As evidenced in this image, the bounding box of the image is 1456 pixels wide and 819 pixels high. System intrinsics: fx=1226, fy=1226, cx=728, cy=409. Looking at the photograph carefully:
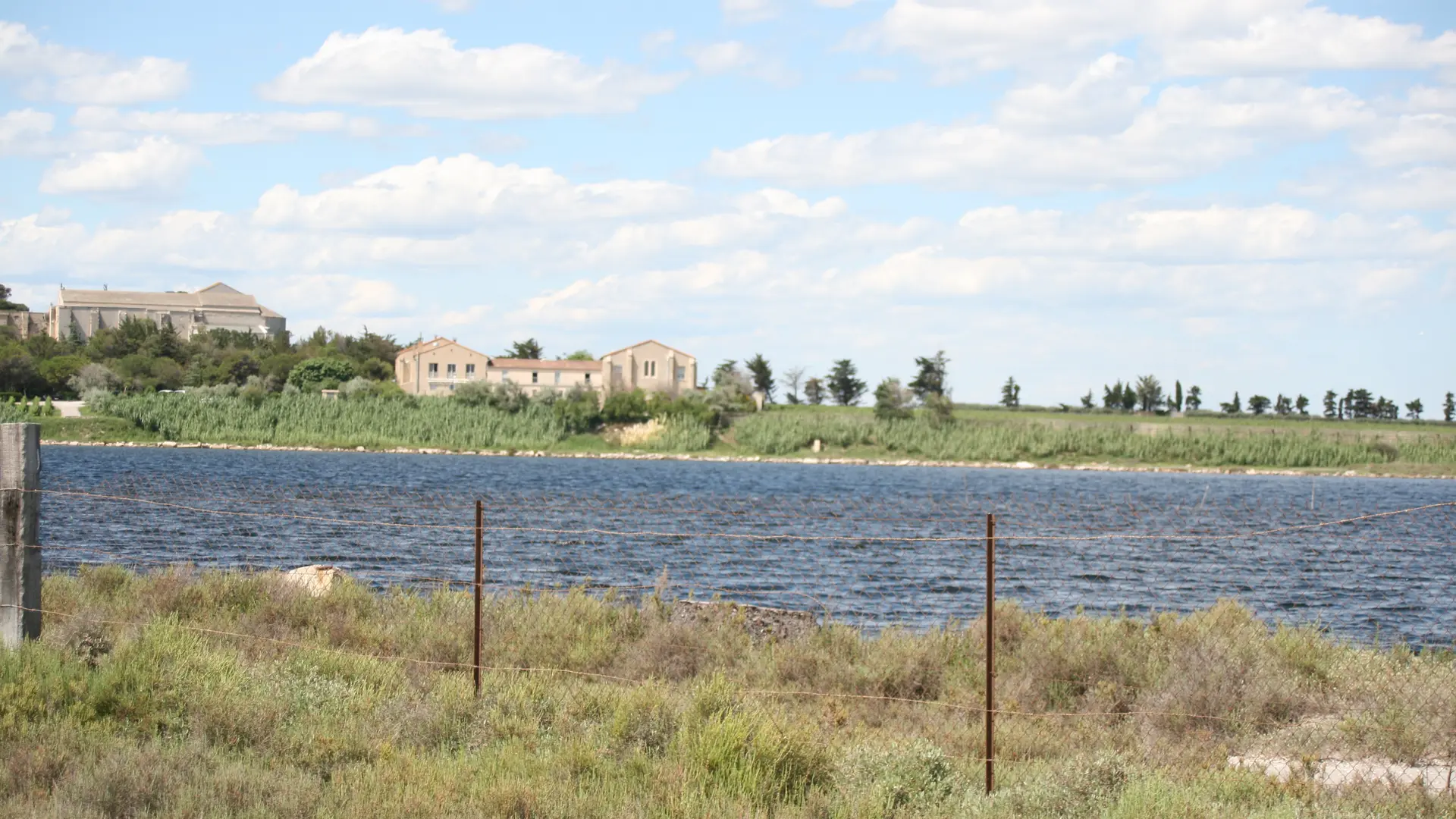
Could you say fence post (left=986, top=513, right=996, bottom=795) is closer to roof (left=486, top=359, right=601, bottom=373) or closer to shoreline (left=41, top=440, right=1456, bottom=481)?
shoreline (left=41, top=440, right=1456, bottom=481)

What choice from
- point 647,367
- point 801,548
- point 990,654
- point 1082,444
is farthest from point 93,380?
point 990,654

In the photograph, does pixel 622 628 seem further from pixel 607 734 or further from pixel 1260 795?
pixel 1260 795

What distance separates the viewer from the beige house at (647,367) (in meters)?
131

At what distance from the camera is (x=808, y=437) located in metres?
115

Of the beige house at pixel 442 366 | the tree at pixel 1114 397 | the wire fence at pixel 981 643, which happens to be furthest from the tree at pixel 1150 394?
the wire fence at pixel 981 643

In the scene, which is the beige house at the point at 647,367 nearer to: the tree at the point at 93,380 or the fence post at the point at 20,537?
the tree at the point at 93,380

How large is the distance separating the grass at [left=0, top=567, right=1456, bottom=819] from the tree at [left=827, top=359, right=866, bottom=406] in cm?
14340

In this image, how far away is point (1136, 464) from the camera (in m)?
108

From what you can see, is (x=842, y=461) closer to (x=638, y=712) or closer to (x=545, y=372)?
(x=545, y=372)

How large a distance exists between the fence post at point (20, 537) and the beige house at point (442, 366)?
119 meters

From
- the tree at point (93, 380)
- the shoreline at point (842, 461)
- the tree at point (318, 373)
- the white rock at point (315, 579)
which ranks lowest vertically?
the shoreline at point (842, 461)

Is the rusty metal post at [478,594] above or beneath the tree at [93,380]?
beneath

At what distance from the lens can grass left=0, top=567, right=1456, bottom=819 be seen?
7262 mm

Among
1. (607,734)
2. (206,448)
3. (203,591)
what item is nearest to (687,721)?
(607,734)
